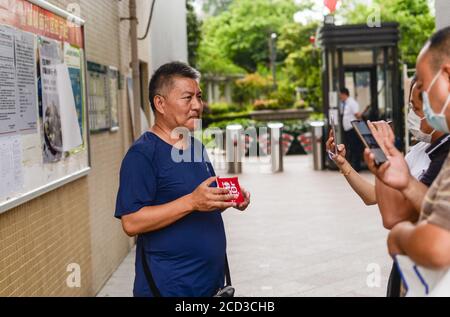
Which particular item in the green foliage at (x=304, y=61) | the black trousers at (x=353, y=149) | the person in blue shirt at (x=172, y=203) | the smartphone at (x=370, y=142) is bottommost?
the black trousers at (x=353, y=149)

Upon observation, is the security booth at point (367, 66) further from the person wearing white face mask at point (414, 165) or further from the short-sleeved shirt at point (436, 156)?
the short-sleeved shirt at point (436, 156)

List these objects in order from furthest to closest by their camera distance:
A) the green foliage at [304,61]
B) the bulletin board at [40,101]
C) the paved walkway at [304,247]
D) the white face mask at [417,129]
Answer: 1. the green foliage at [304,61]
2. the paved walkway at [304,247]
3. the bulletin board at [40,101]
4. the white face mask at [417,129]

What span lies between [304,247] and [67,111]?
13.6 feet

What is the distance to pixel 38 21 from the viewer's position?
5219 millimetres

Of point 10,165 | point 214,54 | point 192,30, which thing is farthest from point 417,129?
point 214,54

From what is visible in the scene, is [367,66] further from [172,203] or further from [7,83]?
[172,203]

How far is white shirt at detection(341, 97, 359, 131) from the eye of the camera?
1633 cm

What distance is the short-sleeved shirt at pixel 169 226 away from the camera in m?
3.10

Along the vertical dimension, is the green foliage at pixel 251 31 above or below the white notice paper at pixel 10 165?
above

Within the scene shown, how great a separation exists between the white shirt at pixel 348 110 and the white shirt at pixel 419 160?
44.2 feet

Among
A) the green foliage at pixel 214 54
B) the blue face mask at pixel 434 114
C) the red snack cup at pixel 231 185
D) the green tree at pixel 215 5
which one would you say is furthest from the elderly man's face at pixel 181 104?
the green tree at pixel 215 5

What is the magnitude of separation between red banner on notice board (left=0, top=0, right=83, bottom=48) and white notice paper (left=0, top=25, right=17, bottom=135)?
3.8 inches

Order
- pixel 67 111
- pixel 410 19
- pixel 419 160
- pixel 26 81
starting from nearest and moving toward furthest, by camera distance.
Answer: pixel 419 160 < pixel 26 81 < pixel 67 111 < pixel 410 19

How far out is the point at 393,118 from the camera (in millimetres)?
16938
